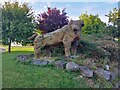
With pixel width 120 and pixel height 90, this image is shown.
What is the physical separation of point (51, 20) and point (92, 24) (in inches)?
137

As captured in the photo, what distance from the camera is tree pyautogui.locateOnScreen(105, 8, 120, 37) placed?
8555mm

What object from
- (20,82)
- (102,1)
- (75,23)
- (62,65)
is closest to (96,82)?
(62,65)

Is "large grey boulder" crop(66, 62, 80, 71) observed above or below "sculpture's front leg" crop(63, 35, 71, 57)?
below

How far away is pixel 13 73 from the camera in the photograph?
15.9 ft

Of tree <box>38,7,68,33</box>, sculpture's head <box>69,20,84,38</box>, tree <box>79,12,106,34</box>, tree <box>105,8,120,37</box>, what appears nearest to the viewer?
sculpture's head <box>69,20,84,38</box>

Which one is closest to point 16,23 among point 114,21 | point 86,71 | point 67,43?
point 114,21

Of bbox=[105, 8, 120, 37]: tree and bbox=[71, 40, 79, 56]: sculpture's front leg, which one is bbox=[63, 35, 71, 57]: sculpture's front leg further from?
bbox=[105, 8, 120, 37]: tree

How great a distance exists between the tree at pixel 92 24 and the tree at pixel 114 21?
3868mm

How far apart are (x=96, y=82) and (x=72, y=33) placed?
1.82 m

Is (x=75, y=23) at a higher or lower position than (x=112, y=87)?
higher

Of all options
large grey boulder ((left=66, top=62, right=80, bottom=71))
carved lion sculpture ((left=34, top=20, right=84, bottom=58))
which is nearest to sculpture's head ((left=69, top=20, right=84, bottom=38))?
carved lion sculpture ((left=34, top=20, right=84, bottom=58))

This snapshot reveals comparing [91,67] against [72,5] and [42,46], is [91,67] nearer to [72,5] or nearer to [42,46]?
[42,46]

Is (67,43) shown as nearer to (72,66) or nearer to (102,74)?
(72,66)

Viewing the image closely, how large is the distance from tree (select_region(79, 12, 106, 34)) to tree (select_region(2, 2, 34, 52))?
364 centimetres
